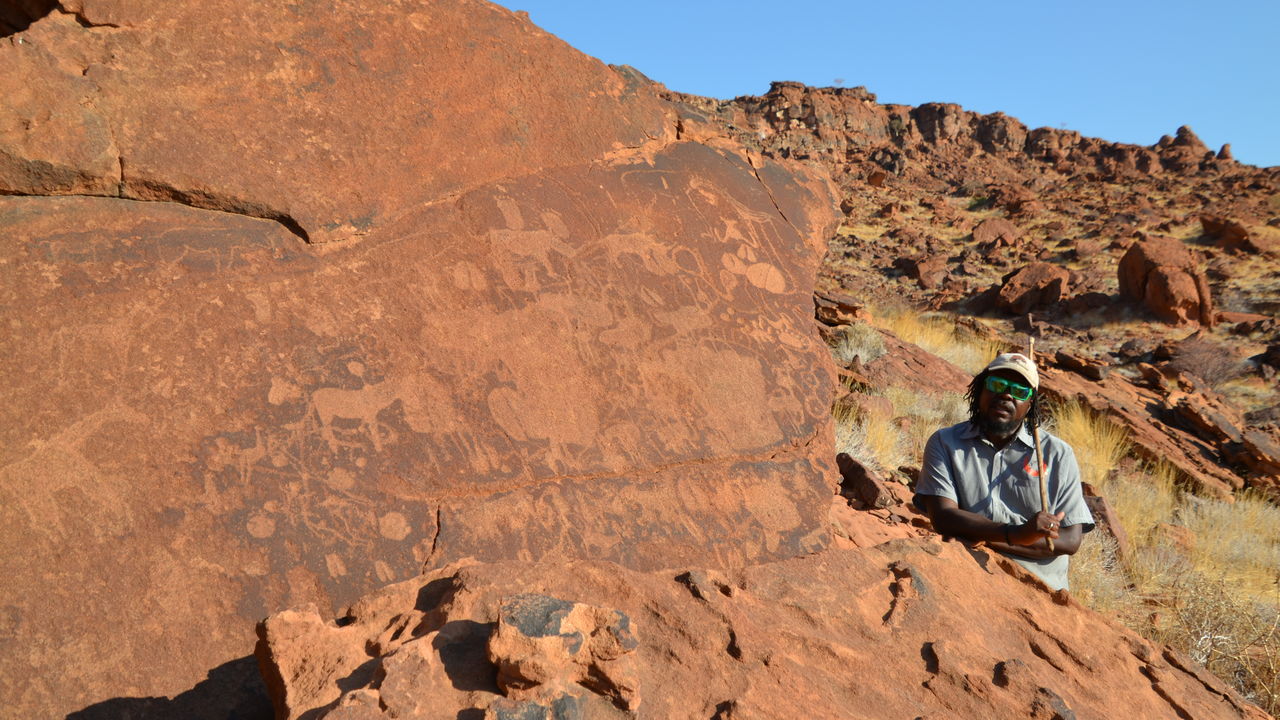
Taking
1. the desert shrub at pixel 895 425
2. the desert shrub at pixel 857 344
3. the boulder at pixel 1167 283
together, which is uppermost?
the boulder at pixel 1167 283

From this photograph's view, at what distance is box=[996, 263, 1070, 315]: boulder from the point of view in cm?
1339

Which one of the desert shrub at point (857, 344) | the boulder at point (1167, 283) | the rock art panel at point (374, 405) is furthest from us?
the boulder at point (1167, 283)

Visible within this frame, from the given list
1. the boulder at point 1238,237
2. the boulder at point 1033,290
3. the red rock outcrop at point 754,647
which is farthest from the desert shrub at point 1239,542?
the boulder at point 1238,237

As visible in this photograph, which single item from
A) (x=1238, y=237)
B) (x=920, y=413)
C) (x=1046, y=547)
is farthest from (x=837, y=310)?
(x=1238, y=237)

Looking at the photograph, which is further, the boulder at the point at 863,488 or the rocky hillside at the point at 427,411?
the boulder at the point at 863,488

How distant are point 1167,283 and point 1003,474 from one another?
37.1ft

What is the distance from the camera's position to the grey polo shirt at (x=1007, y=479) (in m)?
3.00

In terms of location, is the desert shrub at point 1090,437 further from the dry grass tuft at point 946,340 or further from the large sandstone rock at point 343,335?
the large sandstone rock at point 343,335

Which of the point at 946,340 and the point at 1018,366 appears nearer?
the point at 1018,366

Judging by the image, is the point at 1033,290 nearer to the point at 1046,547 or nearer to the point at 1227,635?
the point at 1227,635

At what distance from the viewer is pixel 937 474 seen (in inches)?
123

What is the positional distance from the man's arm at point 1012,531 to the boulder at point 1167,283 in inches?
446

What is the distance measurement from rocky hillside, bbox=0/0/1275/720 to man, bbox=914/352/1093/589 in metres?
0.53

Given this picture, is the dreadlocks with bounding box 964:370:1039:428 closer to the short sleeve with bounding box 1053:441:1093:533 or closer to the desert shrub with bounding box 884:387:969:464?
the short sleeve with bounding box 1053:441:1093:533
